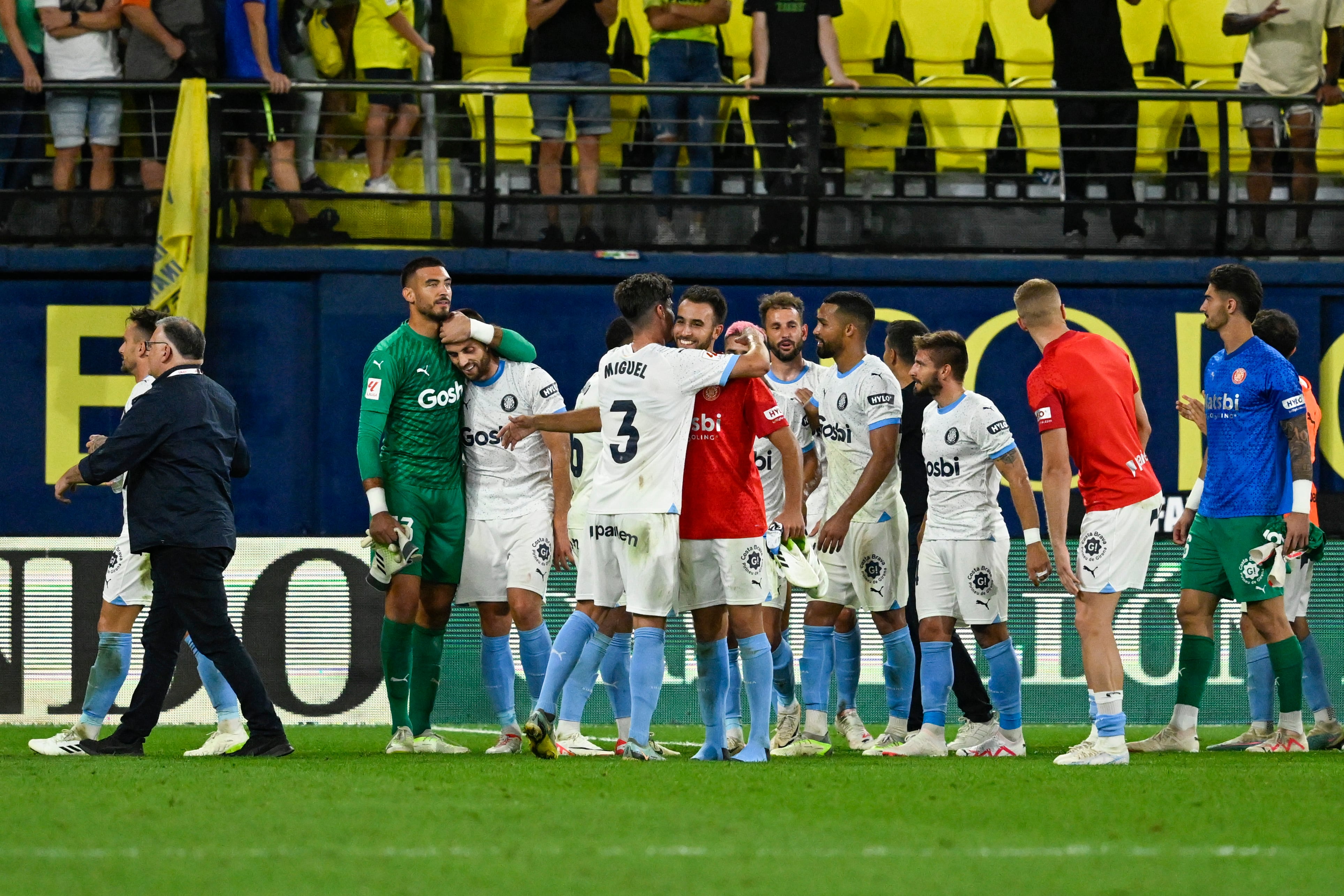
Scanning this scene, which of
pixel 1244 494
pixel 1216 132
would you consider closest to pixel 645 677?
pixel 1244 494

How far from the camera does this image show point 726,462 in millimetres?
7629

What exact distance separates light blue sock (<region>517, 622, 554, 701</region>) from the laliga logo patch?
2.12 meters

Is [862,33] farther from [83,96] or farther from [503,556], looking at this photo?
[503,556]

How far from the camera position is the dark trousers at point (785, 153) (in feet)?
41.7

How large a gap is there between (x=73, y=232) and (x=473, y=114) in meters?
3.11

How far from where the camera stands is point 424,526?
8.35m

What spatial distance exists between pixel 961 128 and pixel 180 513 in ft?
26.2

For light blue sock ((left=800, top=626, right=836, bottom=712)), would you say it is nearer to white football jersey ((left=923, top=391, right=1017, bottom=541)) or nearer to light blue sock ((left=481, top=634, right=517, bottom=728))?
white football jersey ((left=923, top=391, right=1017, bottom=541))

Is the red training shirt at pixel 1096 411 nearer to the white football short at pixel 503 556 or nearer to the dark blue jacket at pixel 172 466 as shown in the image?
the white football short at pixel 503 556

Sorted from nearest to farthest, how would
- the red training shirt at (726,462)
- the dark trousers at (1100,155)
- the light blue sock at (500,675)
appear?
the red training shirt at (726,462) < the light blue sock at (500,675) < the dark trousers at (1100,155)

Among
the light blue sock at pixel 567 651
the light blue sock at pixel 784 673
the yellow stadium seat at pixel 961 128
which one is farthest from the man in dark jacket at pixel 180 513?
the yellow stadium seat at pixel 961 128

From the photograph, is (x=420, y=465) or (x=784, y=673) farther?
(x=784, y=673)

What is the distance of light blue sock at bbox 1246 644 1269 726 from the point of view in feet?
29.6

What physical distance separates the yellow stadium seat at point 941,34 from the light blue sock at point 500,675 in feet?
24.5
